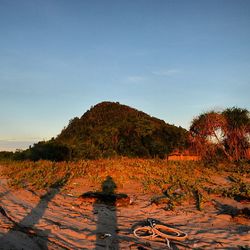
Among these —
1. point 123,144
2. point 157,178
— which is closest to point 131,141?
point 123,144

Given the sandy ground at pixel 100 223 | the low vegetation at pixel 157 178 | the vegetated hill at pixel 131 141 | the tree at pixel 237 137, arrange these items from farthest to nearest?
the vegetated hill at pixel 131 141, the tree at pixel 237 137, the low vegetation at pixel 157 178, the sandy ground at pixel 100 223

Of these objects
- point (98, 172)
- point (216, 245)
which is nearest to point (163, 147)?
point (98, 172)

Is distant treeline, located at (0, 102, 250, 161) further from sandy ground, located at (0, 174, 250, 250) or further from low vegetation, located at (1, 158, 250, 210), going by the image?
sandy ground, located at (0, 174, 250, 250)

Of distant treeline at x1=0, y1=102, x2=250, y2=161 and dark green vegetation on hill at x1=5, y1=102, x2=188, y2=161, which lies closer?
distant treeline at x1=0, y1=102, x2=250, y2=161

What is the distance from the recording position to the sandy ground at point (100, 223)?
22.6ft

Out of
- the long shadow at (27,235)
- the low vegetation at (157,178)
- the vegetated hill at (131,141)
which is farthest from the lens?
the vegetated hill at (131,141)

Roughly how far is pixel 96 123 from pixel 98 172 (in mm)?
29326

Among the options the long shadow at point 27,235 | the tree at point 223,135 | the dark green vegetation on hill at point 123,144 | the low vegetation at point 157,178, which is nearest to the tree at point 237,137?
the tree at point 223,135

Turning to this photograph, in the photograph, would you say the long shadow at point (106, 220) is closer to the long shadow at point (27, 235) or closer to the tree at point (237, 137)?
the long shadow at point (27, 235)

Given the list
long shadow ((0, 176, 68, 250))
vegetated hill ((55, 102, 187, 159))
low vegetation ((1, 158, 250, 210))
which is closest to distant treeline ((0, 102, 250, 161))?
vegetated hill ((55, 102, 187, 159))

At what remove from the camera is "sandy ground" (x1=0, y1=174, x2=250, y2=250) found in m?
6.89

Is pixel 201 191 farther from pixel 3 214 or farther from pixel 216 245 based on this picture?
pixel 3 214

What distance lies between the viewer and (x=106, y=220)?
898 cm

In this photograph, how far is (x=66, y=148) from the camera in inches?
1200
